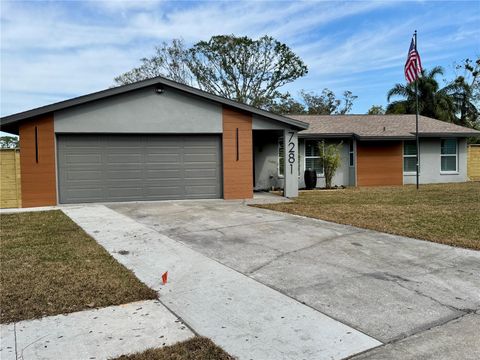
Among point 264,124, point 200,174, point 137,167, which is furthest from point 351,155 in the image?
point 137,167

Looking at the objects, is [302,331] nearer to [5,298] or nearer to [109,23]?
[5,298]

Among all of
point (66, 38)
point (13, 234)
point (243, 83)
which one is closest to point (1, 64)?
point (66, 38)

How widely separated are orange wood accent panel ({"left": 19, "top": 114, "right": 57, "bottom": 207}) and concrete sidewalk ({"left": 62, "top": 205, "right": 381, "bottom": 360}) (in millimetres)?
6723

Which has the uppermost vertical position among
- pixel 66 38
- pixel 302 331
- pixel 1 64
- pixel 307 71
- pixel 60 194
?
pixel 307 71

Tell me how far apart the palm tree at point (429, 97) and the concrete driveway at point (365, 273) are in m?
25.3

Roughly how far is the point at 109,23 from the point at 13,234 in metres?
12.1

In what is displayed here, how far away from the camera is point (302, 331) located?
3684 millimetres

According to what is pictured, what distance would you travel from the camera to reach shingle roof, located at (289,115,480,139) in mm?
19016

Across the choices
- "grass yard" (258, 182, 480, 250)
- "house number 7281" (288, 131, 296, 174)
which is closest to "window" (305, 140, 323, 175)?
"house number 7281" (288, 131, 296, 174)

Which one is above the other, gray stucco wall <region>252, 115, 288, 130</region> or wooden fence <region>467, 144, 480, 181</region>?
gray stucco wall <region>252, 115, 288, 130</region>

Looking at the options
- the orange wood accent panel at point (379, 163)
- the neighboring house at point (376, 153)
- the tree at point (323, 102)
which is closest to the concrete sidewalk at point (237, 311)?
the neighboring house at point (376, 153)

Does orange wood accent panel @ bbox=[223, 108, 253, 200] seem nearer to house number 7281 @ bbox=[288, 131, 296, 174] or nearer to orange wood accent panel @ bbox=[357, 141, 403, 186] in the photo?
house number 7281 @ bbox=[288, 131, 296, 174]

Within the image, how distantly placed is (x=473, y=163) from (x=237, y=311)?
72.9ft

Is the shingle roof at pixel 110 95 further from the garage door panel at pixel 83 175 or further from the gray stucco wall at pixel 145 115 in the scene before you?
the garage door panel at pixel 83 175
